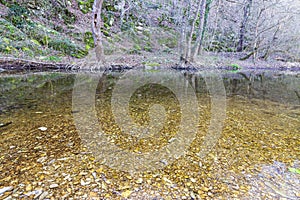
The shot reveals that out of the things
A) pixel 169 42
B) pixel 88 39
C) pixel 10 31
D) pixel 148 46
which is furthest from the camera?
pixel 169 42

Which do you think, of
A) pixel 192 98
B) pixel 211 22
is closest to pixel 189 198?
Result: pixel 192 98

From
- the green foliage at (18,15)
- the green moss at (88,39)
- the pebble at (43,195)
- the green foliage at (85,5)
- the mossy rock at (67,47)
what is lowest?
the pebble at (43,195)

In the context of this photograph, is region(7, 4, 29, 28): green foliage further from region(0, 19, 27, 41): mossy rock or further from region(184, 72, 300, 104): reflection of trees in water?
region(184, 72, 300, 104): reflection of trees in water

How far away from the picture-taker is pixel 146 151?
267cm

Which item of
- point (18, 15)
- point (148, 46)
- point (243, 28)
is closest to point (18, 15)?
point (18, 15)

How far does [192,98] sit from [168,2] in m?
25.1

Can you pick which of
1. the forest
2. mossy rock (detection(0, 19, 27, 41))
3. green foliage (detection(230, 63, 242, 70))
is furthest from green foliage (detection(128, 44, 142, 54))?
green foliage (detection(230, 63, 242, 70))

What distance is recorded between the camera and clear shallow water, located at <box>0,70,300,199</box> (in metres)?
1.97

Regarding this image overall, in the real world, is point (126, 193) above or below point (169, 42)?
below

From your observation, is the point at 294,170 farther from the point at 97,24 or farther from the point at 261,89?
the point at 97,24

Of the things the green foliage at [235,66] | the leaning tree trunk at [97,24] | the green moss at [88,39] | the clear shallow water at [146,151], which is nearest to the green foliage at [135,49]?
the green moss at [88,39]

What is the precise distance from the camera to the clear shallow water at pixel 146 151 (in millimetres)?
1975

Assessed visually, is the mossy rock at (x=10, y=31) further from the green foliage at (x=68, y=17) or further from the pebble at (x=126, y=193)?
the pebble at (x=126, y=193)

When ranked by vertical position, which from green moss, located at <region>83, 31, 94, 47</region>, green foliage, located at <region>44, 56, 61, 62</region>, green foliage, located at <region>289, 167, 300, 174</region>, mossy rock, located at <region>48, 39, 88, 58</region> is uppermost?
green moss, located at <region>83, 31, 94, 47</region>
